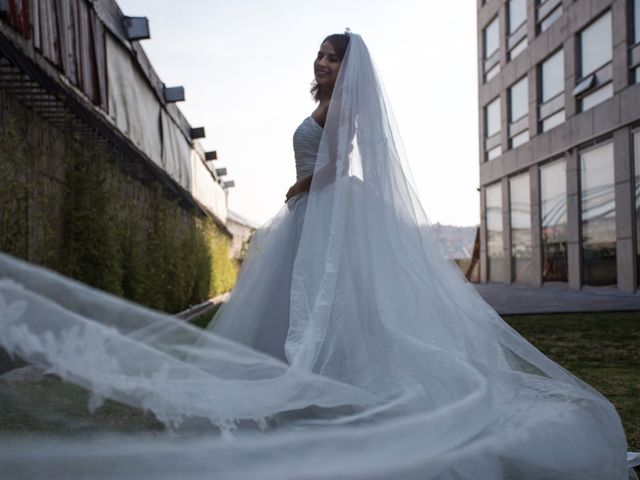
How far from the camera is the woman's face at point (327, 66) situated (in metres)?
3.01

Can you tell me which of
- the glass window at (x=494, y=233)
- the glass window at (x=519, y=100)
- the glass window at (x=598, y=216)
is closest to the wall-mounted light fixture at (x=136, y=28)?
the glass window at (x=598, y=216)

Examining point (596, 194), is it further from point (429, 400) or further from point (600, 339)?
point (429, 400)

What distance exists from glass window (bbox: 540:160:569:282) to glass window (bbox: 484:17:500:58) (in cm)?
534

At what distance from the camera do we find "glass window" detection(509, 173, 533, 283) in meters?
17.4

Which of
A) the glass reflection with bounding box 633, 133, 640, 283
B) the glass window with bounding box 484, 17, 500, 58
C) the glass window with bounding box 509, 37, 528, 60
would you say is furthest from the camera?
the glass window with bounding box 484, 17, 500, 58

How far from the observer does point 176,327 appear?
1.81 metres

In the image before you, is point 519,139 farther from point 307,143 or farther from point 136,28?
point 307,143

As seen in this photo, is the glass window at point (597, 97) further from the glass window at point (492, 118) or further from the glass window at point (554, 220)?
the glass window at point (492, 118)

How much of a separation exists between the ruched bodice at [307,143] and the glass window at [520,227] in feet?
49.7

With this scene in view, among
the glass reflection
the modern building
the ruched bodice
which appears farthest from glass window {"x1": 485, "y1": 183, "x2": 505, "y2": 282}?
the ruched bodice

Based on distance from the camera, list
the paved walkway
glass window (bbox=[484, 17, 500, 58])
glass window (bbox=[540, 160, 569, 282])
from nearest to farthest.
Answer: the paved walkway < glass window (bbox=[540, 160, 569, 282]) < glass window (bbox=[484, 17, 500, 58])

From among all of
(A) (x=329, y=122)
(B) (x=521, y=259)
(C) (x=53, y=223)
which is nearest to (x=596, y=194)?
(B) (x=521, y=259)

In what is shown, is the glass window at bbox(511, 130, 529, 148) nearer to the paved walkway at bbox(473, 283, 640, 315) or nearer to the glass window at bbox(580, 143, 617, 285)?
the glass window at bbox(580, 143, 617, 285)

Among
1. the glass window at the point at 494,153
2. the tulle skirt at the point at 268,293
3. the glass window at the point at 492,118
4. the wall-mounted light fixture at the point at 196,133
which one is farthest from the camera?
the glass window at the point at 492,118
